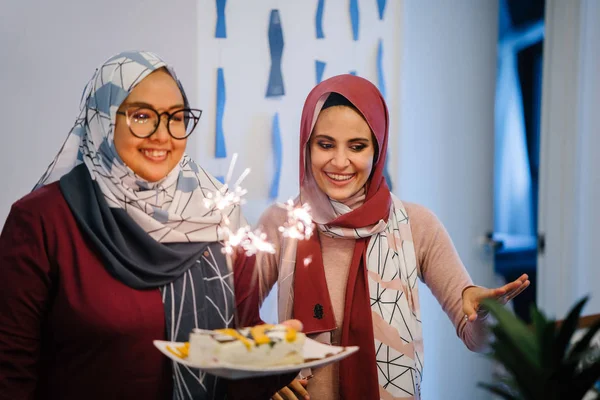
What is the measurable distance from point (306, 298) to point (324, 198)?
30cm

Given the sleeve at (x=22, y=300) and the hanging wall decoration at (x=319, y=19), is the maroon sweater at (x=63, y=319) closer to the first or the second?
the sleeve at (x=22, y=300)

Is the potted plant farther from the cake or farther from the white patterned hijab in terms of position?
the white patterned hijab

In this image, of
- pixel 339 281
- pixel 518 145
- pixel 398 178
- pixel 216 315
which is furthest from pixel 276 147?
pixel 518 145

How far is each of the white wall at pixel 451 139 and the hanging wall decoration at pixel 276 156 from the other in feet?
1.80

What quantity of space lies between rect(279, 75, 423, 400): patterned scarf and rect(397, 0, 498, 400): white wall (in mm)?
768

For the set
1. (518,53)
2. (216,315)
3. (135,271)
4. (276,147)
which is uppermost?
(518,53)

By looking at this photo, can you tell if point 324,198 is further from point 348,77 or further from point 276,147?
point 276,147

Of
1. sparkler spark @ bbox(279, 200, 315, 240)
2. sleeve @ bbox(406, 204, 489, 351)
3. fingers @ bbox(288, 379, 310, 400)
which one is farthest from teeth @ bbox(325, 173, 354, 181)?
fingers @ bbox(288, 379, 310, 400)

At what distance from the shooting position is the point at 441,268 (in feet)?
5.53

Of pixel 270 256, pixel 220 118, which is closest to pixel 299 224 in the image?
pixel 270 256

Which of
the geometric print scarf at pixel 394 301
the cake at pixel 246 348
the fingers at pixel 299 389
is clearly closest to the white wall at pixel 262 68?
the geometric print scarf at pixel 394 301

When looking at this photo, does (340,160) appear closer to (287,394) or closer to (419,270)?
(419,270)

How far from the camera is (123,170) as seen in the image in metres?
1.37

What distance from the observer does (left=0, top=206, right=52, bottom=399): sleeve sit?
124 cm
